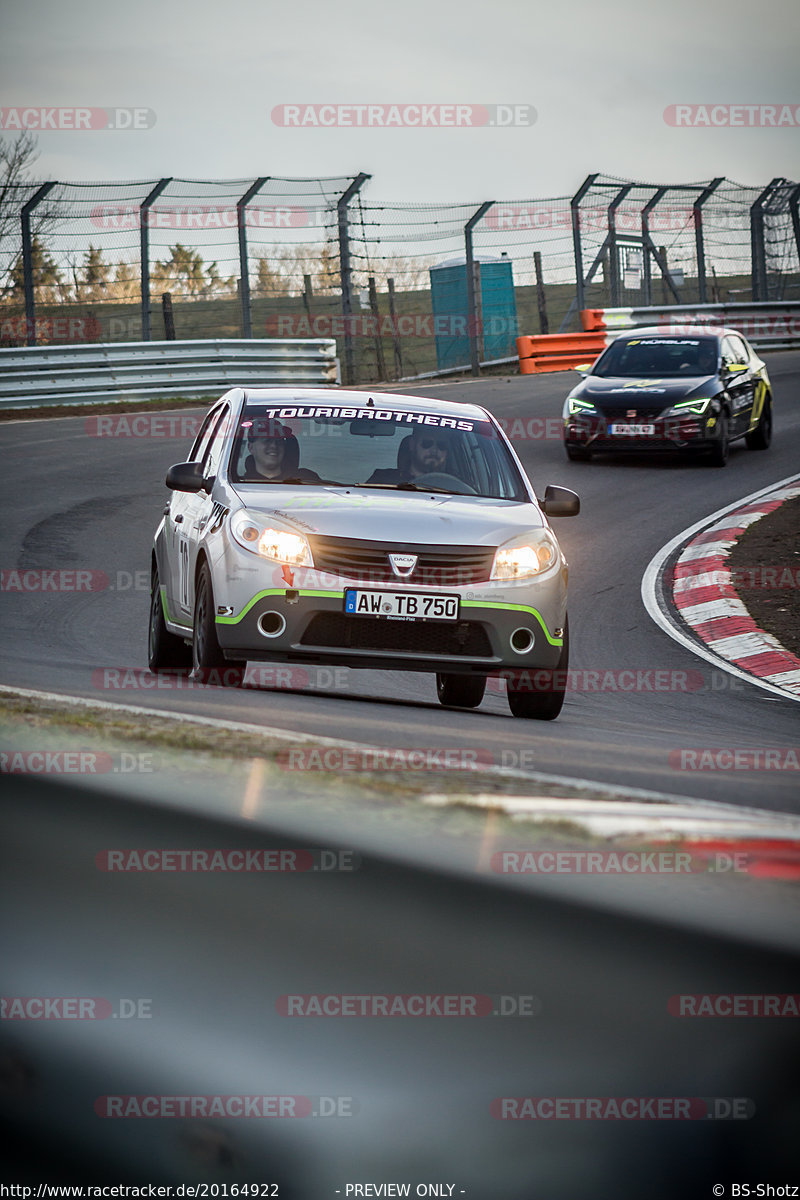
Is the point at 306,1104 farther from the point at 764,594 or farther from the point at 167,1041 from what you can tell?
the point at 764,594

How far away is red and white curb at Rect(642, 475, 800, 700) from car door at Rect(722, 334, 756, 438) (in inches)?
119

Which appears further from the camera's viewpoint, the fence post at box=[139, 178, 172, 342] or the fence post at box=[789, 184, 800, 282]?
the fence post at box=[789, 184, 800, 282]

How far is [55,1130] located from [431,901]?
51 cm

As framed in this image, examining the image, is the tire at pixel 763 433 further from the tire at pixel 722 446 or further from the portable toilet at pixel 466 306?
the portable toilet at pixel 466 306

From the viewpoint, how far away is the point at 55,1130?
161 cm

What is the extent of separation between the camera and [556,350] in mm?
29344

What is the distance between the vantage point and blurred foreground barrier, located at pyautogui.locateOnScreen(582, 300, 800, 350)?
30.3 m

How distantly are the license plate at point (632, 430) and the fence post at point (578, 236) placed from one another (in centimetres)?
1368

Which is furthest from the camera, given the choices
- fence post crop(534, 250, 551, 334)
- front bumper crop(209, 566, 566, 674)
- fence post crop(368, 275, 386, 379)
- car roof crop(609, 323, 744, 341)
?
fence post crop(534, 250, 551, 334)

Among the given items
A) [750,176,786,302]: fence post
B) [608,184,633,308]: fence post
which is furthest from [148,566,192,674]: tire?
[750,176,786,302]: fence post

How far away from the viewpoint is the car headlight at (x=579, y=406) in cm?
1739

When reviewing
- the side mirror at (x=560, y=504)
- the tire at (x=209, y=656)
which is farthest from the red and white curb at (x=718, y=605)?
the tire at (x=209, y=656)

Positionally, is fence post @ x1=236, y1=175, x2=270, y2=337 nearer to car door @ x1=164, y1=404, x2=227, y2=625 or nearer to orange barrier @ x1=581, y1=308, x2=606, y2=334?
orange barrier @ x1=581, y1=308, x2=606, y2=334

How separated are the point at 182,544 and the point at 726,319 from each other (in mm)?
27198
